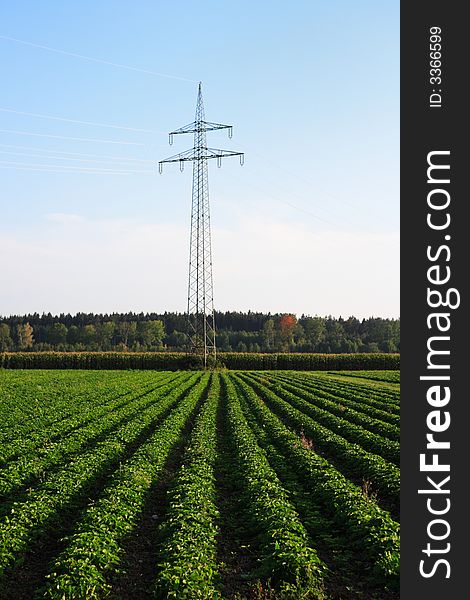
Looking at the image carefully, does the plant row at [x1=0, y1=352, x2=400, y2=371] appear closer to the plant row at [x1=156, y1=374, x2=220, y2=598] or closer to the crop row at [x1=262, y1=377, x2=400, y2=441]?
the crop row at [x1=262, y1=377, x2=400, y2=441]

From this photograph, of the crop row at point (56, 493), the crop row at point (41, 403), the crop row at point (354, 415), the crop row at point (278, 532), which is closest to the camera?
the crop row at point (278, 532)

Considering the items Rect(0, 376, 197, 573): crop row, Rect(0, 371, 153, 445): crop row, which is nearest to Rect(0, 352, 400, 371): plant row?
Rect(0, 371, 153, 445): crop row

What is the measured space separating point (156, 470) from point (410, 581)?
33.9 ft

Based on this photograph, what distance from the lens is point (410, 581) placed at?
767 centimetres

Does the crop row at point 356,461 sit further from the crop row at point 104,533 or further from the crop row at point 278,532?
Answer: the crop row at point 104,533

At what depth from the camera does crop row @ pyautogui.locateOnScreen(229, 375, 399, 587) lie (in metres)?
10.0

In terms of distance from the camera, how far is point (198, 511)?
495 inches

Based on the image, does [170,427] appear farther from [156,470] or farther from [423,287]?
[423,287]

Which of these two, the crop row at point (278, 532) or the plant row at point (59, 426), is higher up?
the crop row at point (278, 532)

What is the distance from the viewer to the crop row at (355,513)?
10.0 metres

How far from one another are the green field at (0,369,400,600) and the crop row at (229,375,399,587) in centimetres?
3

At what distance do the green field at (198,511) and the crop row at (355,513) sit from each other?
0.03m

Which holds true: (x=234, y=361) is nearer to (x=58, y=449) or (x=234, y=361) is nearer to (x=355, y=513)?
(x=58, y=449)

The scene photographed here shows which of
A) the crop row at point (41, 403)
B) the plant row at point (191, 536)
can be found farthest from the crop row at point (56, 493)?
the crop row at point (41, 403)
